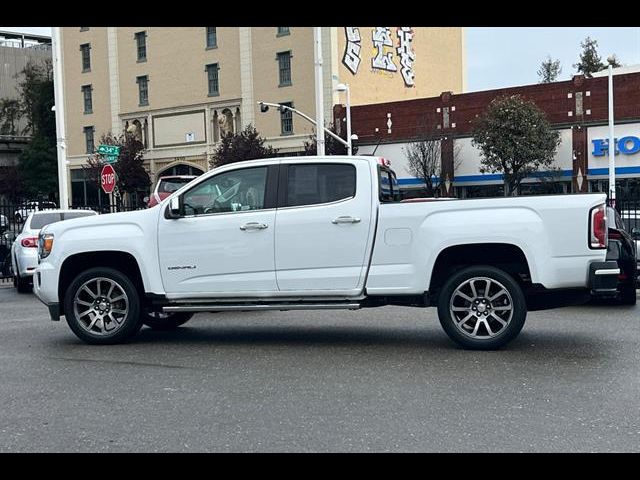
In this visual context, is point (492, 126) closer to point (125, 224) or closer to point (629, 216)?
point (629, 216)

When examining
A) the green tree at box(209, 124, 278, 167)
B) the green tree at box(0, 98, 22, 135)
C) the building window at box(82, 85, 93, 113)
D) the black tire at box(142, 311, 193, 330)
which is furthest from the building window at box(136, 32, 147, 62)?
the black tire at box(142, 311, 193, 330)

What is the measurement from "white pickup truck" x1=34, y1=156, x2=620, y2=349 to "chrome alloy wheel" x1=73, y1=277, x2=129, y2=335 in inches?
0.5

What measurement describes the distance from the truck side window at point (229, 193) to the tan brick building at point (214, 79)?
3581 centimetres

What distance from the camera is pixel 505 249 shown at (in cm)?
787

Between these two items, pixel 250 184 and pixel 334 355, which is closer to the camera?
pixel 334 355

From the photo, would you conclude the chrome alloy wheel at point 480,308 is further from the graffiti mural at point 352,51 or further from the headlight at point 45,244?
the graffiti mural at point 352,51

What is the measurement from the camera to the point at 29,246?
15.1 metres

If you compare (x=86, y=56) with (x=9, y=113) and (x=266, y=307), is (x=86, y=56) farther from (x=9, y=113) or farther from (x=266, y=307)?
(x=266, y=307)

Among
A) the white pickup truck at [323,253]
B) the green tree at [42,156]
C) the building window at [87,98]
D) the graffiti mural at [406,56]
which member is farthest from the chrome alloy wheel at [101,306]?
the green tree at [42,156]

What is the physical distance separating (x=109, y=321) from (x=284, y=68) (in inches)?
1534

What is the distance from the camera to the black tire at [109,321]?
8.45 m

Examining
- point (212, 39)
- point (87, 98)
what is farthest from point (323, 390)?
point (87, 98)
